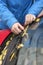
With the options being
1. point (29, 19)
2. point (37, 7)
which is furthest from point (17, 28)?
point (37, 7)

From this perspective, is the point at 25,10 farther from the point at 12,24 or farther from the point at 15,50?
the point at 15,50

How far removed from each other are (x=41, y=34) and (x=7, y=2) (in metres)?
0.48

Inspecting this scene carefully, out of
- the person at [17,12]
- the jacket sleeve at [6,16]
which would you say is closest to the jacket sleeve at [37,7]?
the person at [17,12]

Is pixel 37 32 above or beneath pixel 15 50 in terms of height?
above

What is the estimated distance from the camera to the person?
4.87ft

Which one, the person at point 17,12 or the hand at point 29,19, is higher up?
the person at point 17,12

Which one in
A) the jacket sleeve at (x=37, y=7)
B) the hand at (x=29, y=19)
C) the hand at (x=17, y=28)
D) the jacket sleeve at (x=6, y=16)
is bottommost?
the hand at (x=17, y=28)

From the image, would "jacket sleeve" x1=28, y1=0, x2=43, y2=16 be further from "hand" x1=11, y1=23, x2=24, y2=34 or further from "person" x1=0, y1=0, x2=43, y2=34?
"hand" x1=11, y1=23, x2=24, y2=34

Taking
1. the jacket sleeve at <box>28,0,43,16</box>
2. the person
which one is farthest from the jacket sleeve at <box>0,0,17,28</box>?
the jacket sleeve at <box>28,0,43,16</box>

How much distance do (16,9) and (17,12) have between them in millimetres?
23

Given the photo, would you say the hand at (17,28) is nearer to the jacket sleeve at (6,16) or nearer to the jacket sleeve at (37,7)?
the jacket sleeve at (6,16)

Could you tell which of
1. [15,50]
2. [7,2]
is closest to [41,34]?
[15,50]

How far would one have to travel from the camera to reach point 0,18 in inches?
65.3

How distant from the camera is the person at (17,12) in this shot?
148 centimetres
